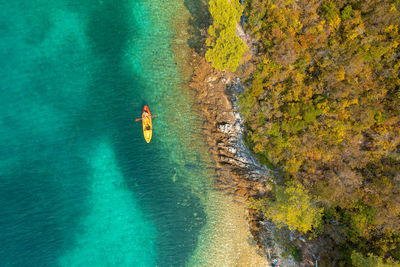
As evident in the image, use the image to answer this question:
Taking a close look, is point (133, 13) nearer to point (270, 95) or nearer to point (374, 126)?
point (270, 95)

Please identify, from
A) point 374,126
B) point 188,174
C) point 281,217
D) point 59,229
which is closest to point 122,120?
point 188,174

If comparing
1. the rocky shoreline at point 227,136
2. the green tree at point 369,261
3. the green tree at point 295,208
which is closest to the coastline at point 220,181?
the rocky shoreline at point 227,136

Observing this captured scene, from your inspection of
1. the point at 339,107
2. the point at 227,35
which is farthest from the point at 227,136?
the point at 339,107

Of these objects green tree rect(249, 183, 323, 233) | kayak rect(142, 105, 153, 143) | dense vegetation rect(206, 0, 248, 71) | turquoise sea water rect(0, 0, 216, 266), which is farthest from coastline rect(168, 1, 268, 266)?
kayak rect(142, 105, 153, 143)

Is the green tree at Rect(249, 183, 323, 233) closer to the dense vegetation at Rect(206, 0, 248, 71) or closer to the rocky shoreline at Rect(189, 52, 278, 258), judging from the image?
the rocky shoreline at Rect(189, 52, 278, 258)

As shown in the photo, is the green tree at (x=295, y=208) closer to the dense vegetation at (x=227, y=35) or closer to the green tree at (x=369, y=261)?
the green tree at (x=369, y=261)

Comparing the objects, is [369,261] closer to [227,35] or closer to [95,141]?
[227,35]

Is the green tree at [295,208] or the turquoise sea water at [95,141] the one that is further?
the turquoise sea water at [95,141]
